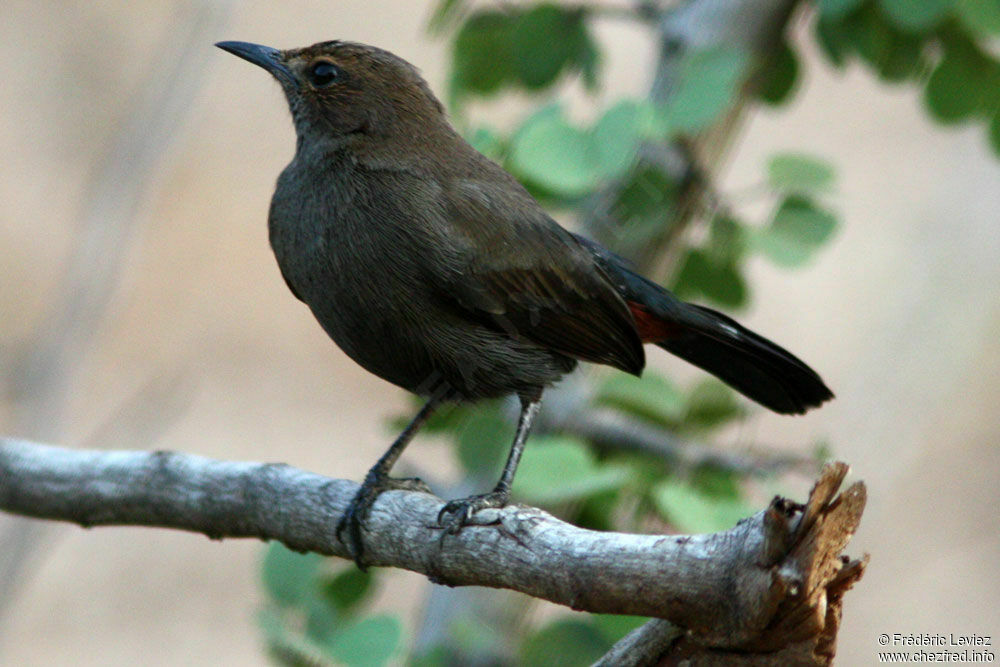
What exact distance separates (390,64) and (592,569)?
1964 mm

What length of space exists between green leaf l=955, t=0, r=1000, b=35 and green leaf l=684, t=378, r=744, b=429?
4.08ft

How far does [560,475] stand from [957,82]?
1.70 metres

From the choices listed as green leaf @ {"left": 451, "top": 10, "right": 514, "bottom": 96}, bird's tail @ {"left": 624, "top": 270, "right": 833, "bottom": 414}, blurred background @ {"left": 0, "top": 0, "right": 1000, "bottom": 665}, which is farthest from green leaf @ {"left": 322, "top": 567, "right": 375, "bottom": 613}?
blurred background @ {"left": 0, "top": 0, "right": 1000, "bottom": 665}

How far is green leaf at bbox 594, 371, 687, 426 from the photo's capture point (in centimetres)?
365

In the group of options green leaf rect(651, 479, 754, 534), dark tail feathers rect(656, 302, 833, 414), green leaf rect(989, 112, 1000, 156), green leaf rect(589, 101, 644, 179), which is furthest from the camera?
green leaf rect(989, 112, 1000, 156)

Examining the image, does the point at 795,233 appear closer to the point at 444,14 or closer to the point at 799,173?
the point at 799,173

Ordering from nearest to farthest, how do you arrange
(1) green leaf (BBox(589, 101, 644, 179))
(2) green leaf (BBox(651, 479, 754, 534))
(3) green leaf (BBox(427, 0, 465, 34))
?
(2) green leaf (BBox(651, 479, 754, 534)) < (1) green leaf (BBox(589, 101, 644, 179)) < (3) green leaf (BBox(427, 0, 465, 34))

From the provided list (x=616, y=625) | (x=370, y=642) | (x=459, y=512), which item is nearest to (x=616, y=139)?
(x=459, y=512)

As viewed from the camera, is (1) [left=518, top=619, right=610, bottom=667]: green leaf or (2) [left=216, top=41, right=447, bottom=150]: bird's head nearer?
(1) [left=518, top=619, right=610, bottom=667]: green leaf

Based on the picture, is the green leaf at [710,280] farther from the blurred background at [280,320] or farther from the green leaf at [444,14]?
the blurred background at [280,320]

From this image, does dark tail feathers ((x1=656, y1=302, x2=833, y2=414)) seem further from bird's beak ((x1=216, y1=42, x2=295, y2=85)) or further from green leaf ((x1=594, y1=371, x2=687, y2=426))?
bird's beak ((x1=216, y1=42, x2=295, y2=85))

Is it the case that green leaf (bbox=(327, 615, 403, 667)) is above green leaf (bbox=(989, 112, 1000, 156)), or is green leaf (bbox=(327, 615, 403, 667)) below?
below

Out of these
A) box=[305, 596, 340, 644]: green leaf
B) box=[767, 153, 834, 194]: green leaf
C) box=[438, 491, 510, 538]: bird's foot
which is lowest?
box=[305, 596, 340, 644]: green leaf

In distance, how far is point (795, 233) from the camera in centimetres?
354
